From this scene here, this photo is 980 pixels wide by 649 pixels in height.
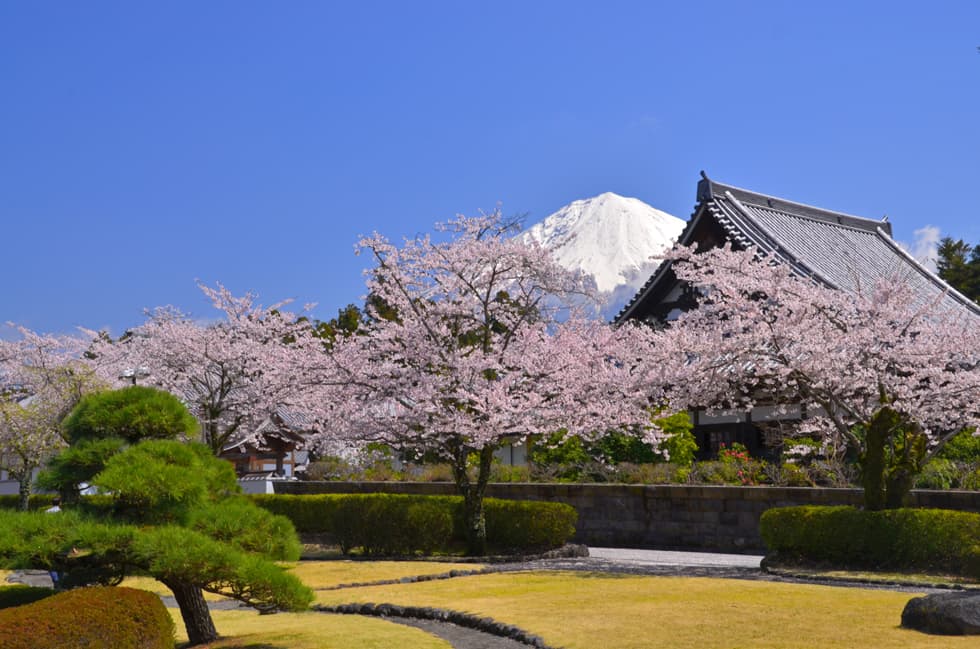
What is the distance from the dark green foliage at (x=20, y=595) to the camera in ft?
34.4

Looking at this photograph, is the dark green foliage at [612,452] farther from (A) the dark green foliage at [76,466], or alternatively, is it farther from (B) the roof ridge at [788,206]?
(A) the dark green foliage at [76,466]

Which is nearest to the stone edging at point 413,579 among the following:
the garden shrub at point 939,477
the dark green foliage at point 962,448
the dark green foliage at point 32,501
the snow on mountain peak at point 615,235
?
the garden shrub at point 939,477

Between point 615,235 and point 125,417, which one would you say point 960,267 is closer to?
point 125,417

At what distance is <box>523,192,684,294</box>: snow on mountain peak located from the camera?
155 metres

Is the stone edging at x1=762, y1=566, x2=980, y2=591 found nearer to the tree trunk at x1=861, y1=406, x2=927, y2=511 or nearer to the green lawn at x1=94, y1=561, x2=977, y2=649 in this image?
the green lawn at x1=94, y1=561, x2=977, y2=649

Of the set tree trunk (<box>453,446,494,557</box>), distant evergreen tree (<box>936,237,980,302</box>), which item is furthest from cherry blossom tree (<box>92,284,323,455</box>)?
distant evergreen tree (<box>936,237,980,302</box>)

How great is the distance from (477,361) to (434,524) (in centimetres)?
386

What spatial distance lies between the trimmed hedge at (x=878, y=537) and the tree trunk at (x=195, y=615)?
1009 centimetres

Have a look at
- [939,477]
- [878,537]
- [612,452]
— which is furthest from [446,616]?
[612,452]

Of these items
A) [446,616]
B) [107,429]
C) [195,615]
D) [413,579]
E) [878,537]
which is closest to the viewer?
[107,429]

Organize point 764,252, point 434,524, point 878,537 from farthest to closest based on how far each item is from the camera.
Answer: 1. point 764,252
2. point 434,524
3. point 878,537

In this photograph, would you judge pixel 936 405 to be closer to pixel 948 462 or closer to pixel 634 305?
pixel 948 462

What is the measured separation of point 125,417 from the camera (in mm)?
10891

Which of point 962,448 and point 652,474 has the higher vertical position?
point 962,448
